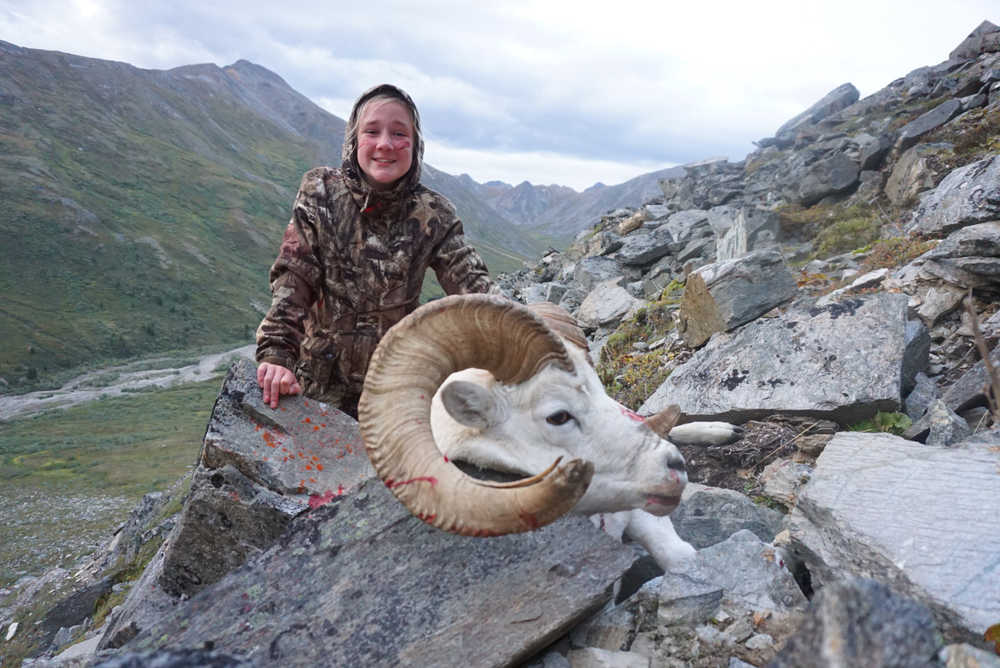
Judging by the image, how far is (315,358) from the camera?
16.3ft

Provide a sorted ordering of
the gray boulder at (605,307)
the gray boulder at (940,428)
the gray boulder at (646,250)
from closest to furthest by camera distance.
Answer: the gray boulder at (940,428) < the gray boulder at (605,307) < the gray boulder at (646,250)

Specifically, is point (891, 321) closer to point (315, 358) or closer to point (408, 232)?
point (408, 232)

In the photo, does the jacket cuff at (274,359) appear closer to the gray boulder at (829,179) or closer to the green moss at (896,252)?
the green moss at (896,252)

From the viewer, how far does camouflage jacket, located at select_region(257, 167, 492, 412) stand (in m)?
4.71

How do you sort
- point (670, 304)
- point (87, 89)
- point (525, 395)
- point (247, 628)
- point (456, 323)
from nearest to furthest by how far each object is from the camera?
point (247, 628), point (456, 323), point (525, 395), point (670, 304), point (87, 89)

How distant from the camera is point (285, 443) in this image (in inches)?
153

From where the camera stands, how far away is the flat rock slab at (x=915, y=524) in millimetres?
2262

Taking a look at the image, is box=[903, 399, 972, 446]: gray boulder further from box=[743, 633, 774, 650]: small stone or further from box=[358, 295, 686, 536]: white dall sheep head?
box=[743, 633, 774, 650]: small stone

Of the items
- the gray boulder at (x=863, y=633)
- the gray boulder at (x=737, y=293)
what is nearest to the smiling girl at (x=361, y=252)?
the gray boulder at (x=737, y=293)

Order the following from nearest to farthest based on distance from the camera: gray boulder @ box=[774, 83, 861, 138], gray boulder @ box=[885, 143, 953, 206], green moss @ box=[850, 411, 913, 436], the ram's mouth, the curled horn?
the curled horn < the ram's mouth < green moss @ box=[850, 411, 913, 436] < gray boulder @ box=[885, 143, 953, 206] < gray boulder @ box=[774, 83, 861, 138]

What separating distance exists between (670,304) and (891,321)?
488 centimetres

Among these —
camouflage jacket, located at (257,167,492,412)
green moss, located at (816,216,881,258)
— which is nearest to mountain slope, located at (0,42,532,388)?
camouflage jacket, located at (257,167,492,412)

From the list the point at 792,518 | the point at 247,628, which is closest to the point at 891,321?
the point at 792,518

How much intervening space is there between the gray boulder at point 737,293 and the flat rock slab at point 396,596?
4778mm
